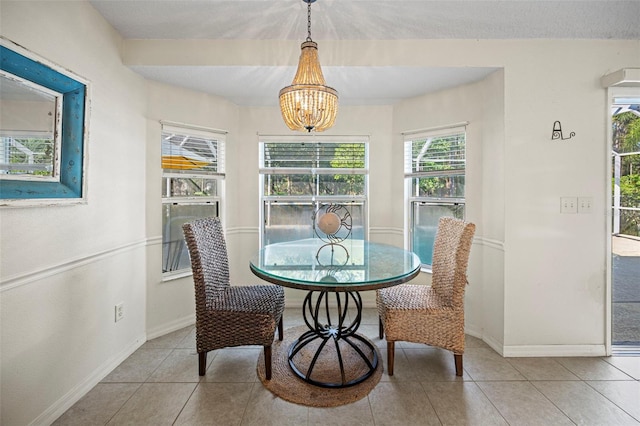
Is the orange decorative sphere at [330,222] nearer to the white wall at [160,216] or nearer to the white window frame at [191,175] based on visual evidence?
the white window frame at [191,175]

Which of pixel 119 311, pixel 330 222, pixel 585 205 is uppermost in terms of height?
pixel 585 205

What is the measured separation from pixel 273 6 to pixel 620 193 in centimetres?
306

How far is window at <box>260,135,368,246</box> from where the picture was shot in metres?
3.27

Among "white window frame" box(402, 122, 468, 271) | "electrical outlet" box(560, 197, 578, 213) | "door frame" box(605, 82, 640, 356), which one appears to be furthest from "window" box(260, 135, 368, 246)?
"door frame" box(605, 82, 640, 356)

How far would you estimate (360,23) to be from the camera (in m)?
2.09

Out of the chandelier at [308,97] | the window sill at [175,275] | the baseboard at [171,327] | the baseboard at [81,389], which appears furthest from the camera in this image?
the window sill at [175,275]

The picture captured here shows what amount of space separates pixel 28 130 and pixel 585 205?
3595 mm

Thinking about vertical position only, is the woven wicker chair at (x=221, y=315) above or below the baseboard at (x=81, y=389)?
above

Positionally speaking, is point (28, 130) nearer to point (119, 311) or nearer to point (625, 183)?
point (119, 311)

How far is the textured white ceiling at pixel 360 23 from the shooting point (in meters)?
1.90

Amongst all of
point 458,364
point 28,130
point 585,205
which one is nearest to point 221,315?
point 28,130

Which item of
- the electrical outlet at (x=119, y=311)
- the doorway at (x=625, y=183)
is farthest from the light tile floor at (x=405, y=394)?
the doorway at (x=625, y=183)

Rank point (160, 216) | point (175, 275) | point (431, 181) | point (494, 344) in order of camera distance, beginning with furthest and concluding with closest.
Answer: point (431, 181) → point (175, 275) → point (160, 216) → point (494, 344)

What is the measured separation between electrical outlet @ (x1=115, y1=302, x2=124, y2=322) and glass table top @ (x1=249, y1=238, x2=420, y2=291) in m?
1.07
